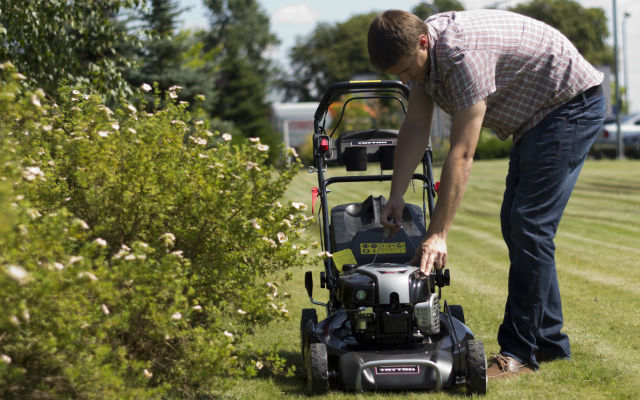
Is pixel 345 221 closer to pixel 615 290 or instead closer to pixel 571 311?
pixel 571 311

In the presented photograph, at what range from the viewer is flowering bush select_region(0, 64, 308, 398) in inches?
108

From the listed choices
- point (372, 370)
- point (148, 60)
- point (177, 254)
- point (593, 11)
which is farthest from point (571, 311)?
point (593, 11)

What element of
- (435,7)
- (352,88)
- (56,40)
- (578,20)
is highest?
(435,7)

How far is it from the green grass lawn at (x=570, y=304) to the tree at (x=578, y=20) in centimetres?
4583

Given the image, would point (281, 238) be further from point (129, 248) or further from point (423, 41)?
point (423, 41)

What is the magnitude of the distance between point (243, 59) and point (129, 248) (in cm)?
4055

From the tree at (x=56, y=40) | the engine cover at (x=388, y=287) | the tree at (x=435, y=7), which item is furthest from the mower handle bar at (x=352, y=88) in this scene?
the tree at (x=435, y=7)

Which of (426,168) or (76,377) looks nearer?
(76,377)

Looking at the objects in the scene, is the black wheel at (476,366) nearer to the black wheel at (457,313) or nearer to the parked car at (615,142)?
the black wheel at (457,313)

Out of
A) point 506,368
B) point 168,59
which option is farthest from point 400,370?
point 168,59

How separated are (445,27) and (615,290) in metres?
3.63

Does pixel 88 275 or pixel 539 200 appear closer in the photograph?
pixel 88 275

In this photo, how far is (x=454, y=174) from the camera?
347 cm

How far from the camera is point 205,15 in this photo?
6212 cm
